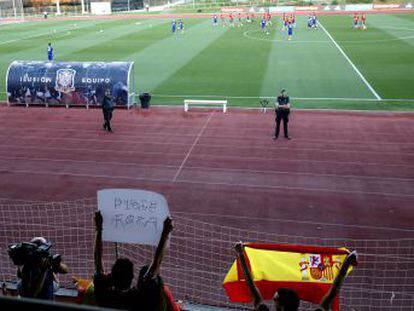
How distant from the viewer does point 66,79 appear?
23.6m

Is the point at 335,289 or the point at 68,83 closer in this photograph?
the point at 335,289

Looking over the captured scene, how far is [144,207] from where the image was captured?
4.92 m

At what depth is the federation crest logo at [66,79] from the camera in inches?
928

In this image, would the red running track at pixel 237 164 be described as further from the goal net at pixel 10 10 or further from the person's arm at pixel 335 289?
the goal net at pixel 10 10

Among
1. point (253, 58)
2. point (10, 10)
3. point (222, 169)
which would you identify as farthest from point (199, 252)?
point (10, 10)

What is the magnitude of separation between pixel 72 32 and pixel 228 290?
55.0m

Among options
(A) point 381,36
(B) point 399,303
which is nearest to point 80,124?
(B) point 399,303

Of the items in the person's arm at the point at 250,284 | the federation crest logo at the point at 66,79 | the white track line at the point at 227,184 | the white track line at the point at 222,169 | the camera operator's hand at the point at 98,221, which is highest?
the camera operator's hand at the point at 98,221

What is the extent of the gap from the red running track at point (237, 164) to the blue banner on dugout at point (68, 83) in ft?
3.79

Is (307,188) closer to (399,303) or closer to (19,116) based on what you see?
(399,303)

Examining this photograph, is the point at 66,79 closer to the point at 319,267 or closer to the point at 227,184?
the point at 227,184

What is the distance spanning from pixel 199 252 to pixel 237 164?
237 inches

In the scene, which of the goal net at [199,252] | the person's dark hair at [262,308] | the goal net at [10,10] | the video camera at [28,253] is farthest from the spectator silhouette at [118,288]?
the goal net at [10,10]

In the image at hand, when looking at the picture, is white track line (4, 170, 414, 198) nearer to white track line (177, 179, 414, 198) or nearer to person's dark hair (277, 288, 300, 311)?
white track line (177, 179, 414, 198)
